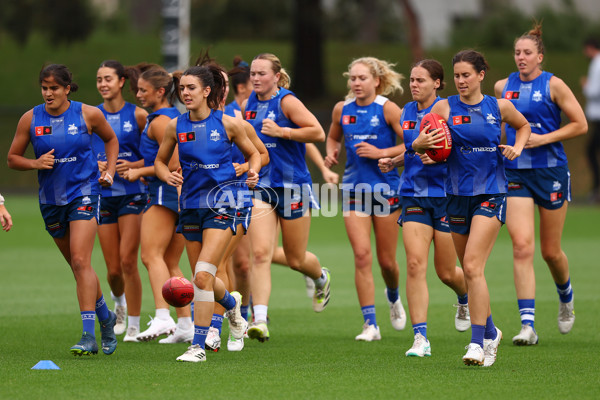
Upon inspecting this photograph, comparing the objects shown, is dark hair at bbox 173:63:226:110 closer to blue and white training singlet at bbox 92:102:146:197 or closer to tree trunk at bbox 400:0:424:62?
blue and white training singlet at bbox 92:102:146:197

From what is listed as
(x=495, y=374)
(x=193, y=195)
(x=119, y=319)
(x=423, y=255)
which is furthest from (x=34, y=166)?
(x=495, y=374)

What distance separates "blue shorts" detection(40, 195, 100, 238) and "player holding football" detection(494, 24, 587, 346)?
3.67 meters

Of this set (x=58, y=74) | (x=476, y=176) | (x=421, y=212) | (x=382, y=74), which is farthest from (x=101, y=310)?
(x=382, y=74)

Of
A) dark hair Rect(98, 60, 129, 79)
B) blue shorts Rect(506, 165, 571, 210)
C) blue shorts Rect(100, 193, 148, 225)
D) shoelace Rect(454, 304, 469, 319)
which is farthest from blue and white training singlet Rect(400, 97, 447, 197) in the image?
dark hair Rect(98, 60, 129, 79)

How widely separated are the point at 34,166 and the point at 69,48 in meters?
32.3

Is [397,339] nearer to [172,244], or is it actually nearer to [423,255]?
[423,255]

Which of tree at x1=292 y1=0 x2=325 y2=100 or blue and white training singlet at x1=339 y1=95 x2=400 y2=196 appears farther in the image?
tree at x1=292 y1=0 x2=325 y2=100

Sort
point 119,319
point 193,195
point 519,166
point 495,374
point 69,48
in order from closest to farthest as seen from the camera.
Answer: point 495,374
point 193,195
point 519,166
point 119,319
point 69,48

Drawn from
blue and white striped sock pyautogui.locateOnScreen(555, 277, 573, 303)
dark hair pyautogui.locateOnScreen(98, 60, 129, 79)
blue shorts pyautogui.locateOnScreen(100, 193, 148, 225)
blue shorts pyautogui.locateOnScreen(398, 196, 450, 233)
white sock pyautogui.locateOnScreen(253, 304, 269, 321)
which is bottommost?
white sock pyautogui.locateOnScreen(253, 304, 269, 321)

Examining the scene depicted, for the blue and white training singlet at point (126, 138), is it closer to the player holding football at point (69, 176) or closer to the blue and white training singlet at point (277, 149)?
the blue and white training singlet at point (277, 149)

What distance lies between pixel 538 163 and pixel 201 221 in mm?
3271

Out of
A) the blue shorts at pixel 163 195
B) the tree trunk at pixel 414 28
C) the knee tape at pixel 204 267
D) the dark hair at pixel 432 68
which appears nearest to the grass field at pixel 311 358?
the knee tape at pixel 204 267

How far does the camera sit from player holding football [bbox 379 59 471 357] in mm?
7965

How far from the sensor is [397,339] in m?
9.28
